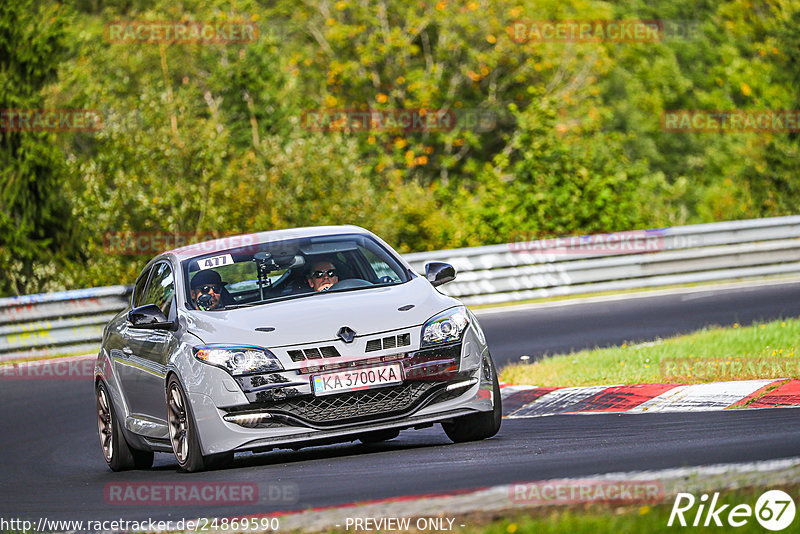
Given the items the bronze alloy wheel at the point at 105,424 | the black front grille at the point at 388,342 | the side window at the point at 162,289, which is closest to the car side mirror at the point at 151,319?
the side window at the point at 162,289

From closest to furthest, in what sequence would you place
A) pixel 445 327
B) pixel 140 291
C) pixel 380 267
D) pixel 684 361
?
1. pixel 445 327
2. pixel 380 267
3. pixel 140 291
4. pixel 684 361

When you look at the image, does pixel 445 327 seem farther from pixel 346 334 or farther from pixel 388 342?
pixel 346 334

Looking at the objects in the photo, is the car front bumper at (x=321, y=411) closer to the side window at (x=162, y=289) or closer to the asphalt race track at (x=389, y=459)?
the asphalt race track at (x=389, y=459)

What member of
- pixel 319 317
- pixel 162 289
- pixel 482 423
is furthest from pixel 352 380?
pixel 162 289

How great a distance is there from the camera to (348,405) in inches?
Answer: 319

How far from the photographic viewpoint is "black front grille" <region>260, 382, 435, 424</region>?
806 centimetres

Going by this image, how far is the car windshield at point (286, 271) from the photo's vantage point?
29.8 feet

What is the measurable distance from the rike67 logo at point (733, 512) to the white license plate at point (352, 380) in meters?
3.06

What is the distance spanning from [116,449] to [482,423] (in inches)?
112

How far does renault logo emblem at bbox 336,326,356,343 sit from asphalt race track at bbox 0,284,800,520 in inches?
29.2

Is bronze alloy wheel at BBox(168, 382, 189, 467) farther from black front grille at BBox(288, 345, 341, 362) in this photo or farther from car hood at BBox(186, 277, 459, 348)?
black front grille at BBox(288, 345, 341, 362)

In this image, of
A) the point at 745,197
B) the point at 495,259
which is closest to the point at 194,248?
the point at 495,259

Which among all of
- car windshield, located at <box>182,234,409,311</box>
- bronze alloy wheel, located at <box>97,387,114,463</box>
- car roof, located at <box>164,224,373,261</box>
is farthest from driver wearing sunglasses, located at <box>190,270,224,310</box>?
bronze alloy wheel, located at <box>97,387,114,463</box>

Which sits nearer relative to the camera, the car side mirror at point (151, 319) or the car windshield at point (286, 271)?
the car side mirror at point (151, 319)
